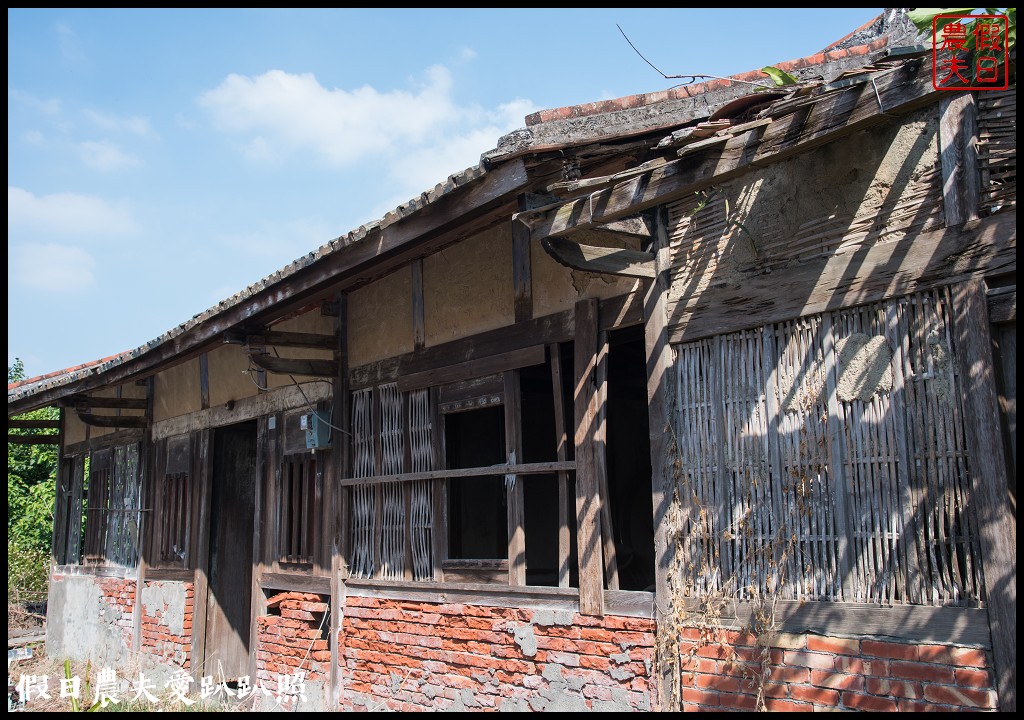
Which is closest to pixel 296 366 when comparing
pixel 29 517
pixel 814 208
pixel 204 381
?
pixel 204 381

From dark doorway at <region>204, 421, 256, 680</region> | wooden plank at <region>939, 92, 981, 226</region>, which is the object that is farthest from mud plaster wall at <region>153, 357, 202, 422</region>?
wooden plank at <region>939, 92, 981, 226</region>

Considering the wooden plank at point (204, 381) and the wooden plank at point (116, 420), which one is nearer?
the wooden plank at point (204, 381)

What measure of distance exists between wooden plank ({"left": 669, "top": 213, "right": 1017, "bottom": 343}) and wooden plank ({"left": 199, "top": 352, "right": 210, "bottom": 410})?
669 cm

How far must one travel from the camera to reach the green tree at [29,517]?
15.9m

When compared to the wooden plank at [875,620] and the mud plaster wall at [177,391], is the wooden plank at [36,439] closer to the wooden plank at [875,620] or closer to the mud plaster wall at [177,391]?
the mud plaster wall at [177,391]

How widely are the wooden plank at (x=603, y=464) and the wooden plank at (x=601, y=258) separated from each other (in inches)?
22.7

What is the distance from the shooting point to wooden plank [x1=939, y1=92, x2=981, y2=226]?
3705 mm

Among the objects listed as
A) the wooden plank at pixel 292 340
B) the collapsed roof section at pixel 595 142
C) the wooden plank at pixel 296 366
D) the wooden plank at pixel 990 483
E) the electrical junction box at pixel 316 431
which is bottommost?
the wooden plank at pixel 990 483

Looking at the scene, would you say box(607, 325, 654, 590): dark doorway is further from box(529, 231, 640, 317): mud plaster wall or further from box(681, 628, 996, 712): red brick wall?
box(681, 628, 996, 712): red brick wall

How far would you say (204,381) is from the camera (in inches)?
394

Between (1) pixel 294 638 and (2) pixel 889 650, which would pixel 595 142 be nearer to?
(2) pixel 889 650

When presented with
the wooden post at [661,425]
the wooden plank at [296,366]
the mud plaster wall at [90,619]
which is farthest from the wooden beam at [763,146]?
the mud plaster wall at [90,619]

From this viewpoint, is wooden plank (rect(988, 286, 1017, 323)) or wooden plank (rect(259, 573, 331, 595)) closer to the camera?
wooden plank (rect(988, 286, 1017, 323))

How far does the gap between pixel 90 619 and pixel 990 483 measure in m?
11.1
